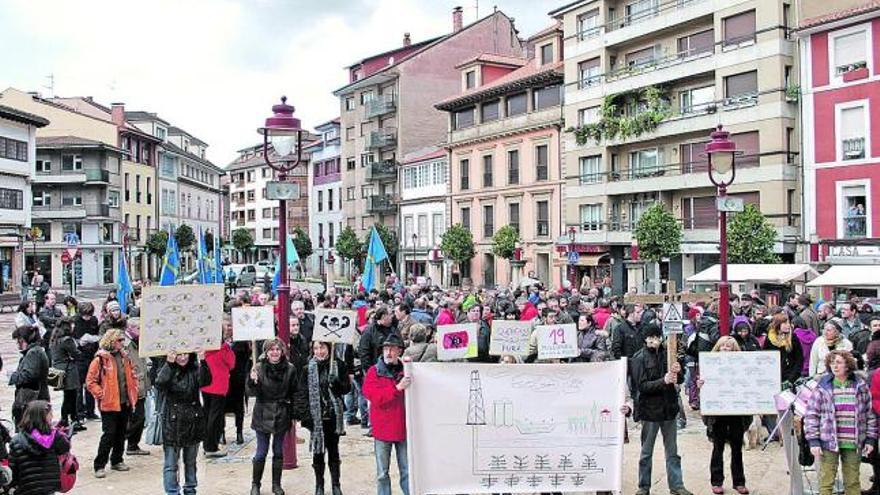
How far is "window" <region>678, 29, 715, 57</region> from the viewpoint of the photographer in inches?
1459

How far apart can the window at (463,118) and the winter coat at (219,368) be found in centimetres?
4395

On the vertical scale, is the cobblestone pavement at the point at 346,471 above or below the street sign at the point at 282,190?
below

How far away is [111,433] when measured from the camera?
10.2 metres

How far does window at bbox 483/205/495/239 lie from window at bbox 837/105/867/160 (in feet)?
79.2

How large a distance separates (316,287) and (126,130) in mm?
38108

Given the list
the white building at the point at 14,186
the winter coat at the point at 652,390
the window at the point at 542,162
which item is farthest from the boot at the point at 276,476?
the white building at the point at 14,186

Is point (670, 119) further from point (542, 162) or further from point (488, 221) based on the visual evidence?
point (488, 221)

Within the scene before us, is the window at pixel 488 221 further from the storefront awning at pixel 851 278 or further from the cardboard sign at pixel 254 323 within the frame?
the cardboard sign at pixel 254 323

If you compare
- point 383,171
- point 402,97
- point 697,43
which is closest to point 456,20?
point 402,97

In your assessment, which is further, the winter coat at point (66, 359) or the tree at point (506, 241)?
the tree at point (506, 241)

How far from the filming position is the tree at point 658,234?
36.4 m

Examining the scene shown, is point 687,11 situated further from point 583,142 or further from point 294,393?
point 294,393

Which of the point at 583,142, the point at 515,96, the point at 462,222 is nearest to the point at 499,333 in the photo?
the point at 583,142

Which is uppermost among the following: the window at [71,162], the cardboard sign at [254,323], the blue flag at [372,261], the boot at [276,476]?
the window at [71,162]
